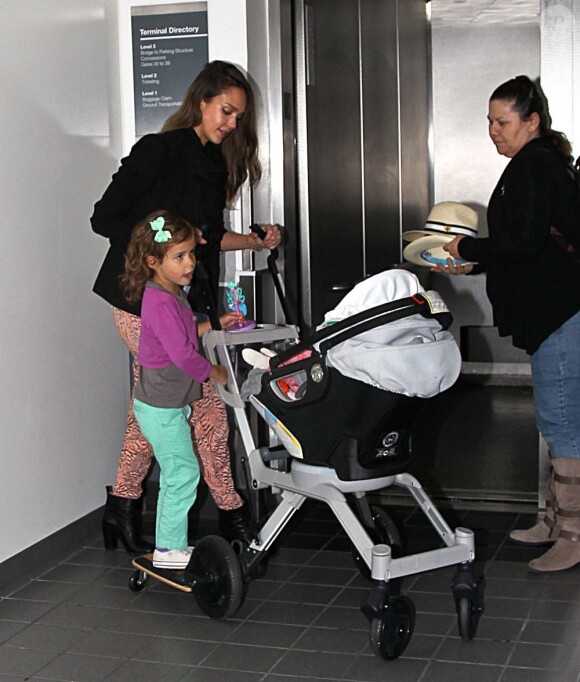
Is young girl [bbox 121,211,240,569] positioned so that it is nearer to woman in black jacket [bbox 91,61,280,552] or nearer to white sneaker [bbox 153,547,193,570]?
white sneaker [bbox 153,547,193,570]

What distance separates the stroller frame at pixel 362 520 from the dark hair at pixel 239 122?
29.3 inches

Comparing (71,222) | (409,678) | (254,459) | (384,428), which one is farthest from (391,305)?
(71,222)

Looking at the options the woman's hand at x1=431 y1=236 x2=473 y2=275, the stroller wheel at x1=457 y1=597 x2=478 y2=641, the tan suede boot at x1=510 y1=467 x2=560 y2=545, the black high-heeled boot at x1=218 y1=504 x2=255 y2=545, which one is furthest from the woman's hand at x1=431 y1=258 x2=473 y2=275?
the stroller wheel at x1=457 y1=597 x2=478 y2=641

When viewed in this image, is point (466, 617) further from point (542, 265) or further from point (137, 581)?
point (542, 265)

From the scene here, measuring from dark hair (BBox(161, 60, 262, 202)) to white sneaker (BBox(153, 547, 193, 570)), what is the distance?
50.5 inches

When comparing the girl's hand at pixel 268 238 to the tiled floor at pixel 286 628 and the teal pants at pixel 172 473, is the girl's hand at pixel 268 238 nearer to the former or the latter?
the teal pants at pixel 172 473

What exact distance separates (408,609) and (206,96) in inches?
69.9

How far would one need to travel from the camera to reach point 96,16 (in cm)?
402

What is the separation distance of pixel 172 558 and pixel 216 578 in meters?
0.27

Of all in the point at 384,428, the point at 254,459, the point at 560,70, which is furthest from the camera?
the point at 560,70

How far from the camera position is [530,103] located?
11.2 feet

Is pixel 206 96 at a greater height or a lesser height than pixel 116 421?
greater

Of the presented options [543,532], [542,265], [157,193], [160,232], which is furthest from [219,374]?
[543,532]

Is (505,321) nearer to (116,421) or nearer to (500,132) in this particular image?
(500,132)
